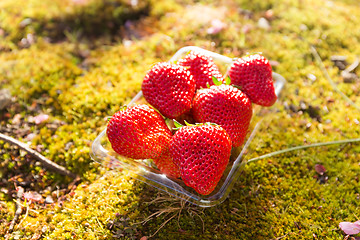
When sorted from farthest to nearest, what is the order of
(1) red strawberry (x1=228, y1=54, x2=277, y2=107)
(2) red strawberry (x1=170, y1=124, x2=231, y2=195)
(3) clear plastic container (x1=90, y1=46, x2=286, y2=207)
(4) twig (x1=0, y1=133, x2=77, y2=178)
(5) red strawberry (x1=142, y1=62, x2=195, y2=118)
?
1. (4) twig (x1=0, y1=133, x2=77, y2=178)
2. (1) red strawberry (x1=228, y1=54, x2=277, y2=107)
3. (5) red strawberry (x1=142, y1=62, x2=195, y2=118)
4. (3) clear plastic container (x1=90, y1=46, x2=286, y2=207)
5. (2) red strawberry (x1=170, y1=124, x2=231, y2=195)

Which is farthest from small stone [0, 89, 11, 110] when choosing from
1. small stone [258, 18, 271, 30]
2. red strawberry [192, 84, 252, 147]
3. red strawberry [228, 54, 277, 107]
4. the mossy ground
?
small stone [258, 18, 271, 30]

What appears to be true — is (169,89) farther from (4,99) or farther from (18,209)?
(4,99)

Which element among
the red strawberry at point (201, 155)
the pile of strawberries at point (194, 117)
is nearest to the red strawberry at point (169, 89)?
the pile of strawberries at point (194, 117)

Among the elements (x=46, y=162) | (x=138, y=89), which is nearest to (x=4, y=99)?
(x=46, y=162)

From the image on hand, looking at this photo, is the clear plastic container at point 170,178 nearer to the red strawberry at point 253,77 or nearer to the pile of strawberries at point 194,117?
the pile of strawberries at point 194,117

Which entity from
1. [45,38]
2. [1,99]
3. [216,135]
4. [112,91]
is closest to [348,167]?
[216,135]

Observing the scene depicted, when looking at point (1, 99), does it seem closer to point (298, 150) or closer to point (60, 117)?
point (60, 117)

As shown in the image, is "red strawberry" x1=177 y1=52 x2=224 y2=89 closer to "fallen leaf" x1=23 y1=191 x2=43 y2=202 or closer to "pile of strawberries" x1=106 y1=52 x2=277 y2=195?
"pile of strawberries" x1=106 y1=52 x2=277 y2=195
